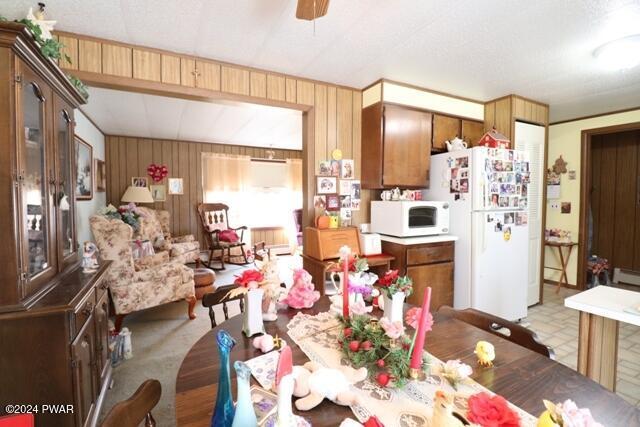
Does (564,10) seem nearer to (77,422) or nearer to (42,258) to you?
(42,258)

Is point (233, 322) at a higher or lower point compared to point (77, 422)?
higher

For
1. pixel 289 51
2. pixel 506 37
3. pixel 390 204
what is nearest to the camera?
pixel 506 37

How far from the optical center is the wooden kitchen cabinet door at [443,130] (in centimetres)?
307

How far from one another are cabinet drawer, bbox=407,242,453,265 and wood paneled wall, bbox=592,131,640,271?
3449 mm

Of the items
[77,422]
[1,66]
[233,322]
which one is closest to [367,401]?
[233,322]

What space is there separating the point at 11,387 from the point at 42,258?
21.5 inches

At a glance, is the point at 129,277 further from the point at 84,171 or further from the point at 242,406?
the point at 242,406

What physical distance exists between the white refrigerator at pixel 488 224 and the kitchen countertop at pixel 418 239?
5.7 inches

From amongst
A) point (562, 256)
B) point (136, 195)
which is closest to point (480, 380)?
point (562, 256)

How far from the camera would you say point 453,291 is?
2908mm

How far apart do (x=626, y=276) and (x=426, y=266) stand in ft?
12.6

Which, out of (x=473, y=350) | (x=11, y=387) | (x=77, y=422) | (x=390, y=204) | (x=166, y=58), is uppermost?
(x=166, y=58)

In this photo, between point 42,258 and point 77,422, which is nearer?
point 77,422

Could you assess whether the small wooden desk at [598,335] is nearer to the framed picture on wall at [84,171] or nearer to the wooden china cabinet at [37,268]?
the wooden china cabinet at [37,268]
